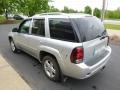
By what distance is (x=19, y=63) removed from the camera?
18.0 feet

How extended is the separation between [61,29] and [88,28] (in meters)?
0.64

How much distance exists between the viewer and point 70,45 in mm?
3330

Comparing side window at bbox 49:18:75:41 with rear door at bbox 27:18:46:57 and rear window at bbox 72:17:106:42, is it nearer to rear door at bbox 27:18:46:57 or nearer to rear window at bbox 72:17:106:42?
rear window at bbox 72:17:106:42

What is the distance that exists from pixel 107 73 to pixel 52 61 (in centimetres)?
184

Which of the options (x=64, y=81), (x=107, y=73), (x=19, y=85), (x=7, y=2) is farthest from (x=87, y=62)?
(x=7, y=2)

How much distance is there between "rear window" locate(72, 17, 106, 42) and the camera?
3452 mm

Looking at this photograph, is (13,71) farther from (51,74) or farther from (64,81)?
(64,81)

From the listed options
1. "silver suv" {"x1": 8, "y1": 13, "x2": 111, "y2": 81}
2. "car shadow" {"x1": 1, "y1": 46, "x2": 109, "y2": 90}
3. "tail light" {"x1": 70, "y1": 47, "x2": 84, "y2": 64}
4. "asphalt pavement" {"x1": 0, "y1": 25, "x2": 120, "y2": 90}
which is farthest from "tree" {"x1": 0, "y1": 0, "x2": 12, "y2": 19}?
"tail light" {"x1": 70, "y1": 47, "x2": 84, "y2": 64}

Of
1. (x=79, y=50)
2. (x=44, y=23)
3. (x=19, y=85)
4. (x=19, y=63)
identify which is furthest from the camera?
(x=19, y=63)

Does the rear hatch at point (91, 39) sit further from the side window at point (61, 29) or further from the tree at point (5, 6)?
the tree at point (5, 6)

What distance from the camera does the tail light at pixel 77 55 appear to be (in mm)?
3281

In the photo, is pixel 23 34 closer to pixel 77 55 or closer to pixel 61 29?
pixel 61 29

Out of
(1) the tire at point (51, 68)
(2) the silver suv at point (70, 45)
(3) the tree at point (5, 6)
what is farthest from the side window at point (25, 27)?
(3) the tree at point (5, 6)

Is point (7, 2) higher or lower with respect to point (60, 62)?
higher
